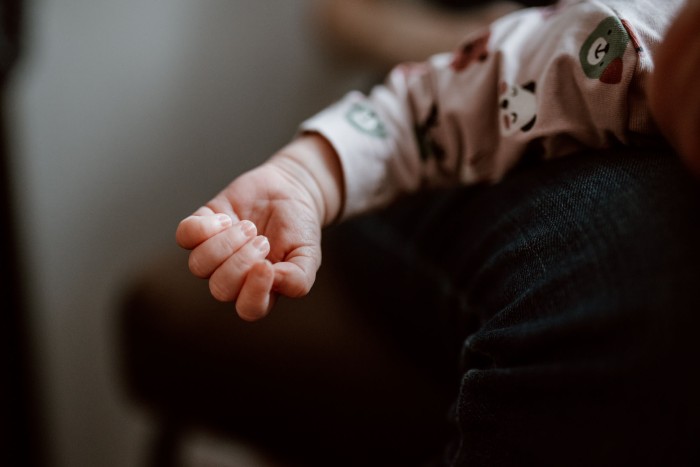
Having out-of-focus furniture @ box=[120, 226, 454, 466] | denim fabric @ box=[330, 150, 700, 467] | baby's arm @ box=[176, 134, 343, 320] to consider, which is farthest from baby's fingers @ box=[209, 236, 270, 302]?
out-of-focus furniture @ box=[120, 226, 454, 466]

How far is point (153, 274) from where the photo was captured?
0.61 meters

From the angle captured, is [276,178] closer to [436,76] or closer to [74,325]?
[436,76]

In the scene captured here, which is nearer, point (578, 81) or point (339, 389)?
point (578, 81)

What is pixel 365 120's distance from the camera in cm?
40

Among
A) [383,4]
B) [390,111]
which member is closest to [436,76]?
[390,111]

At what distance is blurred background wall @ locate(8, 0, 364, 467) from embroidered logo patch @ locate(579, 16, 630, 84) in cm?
60

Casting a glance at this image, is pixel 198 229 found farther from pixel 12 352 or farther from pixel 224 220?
pixel 12 352

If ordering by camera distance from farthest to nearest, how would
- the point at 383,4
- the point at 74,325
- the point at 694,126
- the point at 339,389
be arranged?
the point at 74,325 < the point at 383,4 < the point at 339,389 < the point at 694,126

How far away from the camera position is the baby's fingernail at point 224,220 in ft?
0.99

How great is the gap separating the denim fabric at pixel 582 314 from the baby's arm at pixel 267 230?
0.09 meters

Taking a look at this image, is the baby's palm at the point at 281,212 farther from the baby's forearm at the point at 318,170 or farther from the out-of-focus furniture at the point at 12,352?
the out-of-focus furniture at the point at 12,352

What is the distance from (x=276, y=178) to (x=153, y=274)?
0.32 m

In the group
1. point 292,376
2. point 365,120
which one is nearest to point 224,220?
point 365,120

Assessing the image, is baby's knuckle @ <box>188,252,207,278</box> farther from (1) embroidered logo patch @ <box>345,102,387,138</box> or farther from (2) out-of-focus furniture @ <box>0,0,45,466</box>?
(2) out-of-focus furniture @ <box>0,0,45,466</box>
